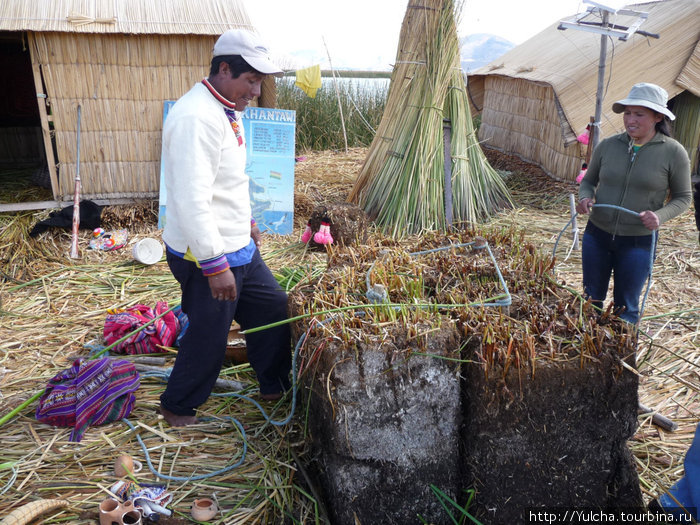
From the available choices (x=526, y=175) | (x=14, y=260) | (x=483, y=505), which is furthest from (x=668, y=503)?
(x=526, y=175)

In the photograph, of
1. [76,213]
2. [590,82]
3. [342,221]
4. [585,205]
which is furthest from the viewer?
[590,82]

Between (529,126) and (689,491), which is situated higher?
(529,126)

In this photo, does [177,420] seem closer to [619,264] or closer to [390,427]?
[390,427]

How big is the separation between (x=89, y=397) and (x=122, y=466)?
1.65 ft

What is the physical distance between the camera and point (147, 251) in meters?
5.05

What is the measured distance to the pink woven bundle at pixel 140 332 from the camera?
3.46 m

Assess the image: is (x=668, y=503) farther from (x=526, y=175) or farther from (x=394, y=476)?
(x=526, y=175)

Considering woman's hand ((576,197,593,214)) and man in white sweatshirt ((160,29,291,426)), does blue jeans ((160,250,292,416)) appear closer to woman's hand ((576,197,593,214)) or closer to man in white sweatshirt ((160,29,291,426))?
man in white sweatshirt ((160,29,291,426))

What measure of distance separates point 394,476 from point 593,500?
708 millimetres

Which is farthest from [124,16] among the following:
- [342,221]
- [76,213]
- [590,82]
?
[590,82]

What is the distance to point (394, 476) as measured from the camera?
2.03 m

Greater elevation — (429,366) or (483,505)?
(429,366)

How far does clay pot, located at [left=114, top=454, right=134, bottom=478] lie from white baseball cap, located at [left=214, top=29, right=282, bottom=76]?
5.47 ft

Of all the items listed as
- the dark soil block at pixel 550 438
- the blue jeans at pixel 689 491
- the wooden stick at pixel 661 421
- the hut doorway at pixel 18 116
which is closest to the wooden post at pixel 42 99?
the hut doorway at pixel 18 116
